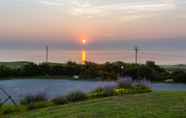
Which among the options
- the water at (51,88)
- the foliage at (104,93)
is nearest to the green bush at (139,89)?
the foliage at (104,93)

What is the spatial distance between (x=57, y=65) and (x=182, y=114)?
3155 cm

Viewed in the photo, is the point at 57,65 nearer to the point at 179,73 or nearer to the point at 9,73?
the point at 9,73

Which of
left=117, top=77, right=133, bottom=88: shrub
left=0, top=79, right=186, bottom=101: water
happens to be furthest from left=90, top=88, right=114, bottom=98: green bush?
left=0, top=79, right=186, bottom=101: water

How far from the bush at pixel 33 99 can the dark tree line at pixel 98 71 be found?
19.7 m

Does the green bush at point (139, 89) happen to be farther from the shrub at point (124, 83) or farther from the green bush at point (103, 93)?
the green bush at point (103, 93)

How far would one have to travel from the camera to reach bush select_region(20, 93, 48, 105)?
13.8 metres

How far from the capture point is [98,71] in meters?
37.1

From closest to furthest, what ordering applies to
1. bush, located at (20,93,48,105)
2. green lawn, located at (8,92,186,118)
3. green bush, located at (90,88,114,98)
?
green lawn, located at (8,92,186,118)
bush, located at (20,93,48,105)
green bush, located at (90,88,114,98)

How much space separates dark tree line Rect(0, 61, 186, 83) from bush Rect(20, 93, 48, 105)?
1968cm

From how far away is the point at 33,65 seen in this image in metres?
39.9

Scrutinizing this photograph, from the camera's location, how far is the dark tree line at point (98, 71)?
1377 inches

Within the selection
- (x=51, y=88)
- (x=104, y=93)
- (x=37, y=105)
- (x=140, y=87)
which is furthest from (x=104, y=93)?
(x=51, y=88)

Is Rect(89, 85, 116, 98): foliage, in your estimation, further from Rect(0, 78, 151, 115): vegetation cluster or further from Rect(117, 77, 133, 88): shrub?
Rect(117, 77, 133, 88): shrub

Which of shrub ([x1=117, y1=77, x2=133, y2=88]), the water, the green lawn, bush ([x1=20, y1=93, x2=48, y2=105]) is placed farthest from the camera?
the water
